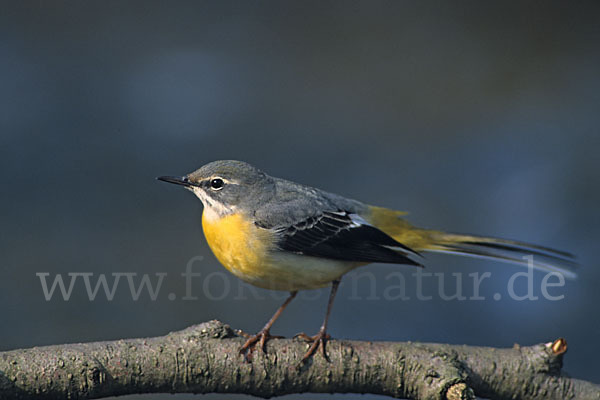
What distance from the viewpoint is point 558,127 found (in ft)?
26.8

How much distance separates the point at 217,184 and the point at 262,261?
0.59m

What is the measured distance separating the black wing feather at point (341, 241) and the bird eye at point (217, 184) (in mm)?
467

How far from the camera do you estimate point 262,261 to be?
3623 millimetres

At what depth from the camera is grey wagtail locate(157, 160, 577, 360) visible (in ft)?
12.1

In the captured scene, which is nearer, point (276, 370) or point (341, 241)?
point (276, 370)

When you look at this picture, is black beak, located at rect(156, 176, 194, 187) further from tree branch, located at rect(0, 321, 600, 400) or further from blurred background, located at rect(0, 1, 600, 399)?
blurred background, located at rect(0, 1, 600, 399)

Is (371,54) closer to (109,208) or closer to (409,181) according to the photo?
(409,181)

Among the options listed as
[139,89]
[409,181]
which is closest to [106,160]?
[139,89]

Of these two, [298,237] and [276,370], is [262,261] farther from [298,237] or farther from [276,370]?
[276,370]

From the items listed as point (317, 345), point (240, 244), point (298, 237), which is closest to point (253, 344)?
point (317, 345)

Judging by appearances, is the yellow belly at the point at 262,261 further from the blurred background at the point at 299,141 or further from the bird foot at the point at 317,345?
the blurred background at the point at 299,141

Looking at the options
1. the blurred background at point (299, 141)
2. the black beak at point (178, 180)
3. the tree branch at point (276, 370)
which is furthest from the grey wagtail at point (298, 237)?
the blurred background at point (299, 141)

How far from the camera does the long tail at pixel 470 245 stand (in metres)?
4.09

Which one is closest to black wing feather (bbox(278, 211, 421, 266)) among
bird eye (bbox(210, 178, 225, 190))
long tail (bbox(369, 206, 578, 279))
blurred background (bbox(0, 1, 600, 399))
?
long tail (bbox(369, 206, 578, 279))
